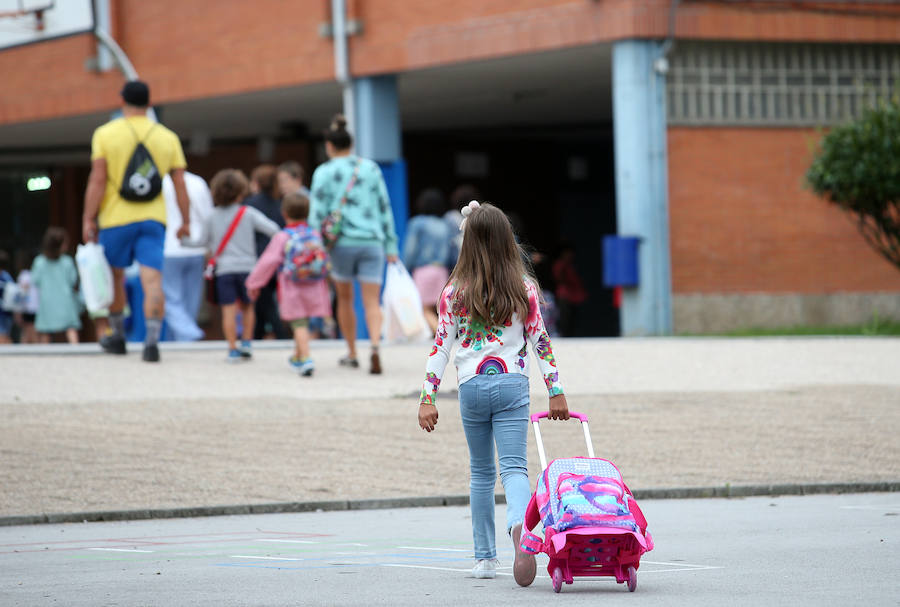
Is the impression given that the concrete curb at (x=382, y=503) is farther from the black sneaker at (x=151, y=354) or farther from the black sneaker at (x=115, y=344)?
the black sneaker at (x=115, y=344)

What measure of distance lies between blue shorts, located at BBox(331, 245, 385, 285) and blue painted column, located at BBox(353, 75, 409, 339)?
10.4 m

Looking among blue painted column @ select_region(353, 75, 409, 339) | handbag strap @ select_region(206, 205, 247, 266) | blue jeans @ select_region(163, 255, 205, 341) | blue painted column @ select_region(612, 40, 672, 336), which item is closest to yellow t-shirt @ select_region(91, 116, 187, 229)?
handbag strap @ select_region(206, 205, 247, 266)

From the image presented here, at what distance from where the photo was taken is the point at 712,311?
20.6m

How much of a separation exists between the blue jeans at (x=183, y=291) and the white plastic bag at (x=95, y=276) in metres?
0.84

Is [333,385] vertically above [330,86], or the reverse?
[330,86]

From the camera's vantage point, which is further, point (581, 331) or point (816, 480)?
point (581, 331)

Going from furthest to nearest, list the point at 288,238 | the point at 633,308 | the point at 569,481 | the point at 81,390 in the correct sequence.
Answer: the point at 633,308 < the point at 288,238 < the point at 81,390 < the point at 569,481

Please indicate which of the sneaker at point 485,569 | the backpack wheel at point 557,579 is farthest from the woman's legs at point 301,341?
the backpack wheel at point 557,579

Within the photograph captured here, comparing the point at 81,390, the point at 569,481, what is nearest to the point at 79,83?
the point at 81,390

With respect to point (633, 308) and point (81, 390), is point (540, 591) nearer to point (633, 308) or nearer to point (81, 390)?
point (81, 390)

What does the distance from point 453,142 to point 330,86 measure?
26.6 ft

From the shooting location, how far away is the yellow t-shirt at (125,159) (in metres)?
12.6

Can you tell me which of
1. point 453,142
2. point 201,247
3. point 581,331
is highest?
point 453,142

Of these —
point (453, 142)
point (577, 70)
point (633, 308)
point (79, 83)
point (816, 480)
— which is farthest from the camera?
point (453, 142)
